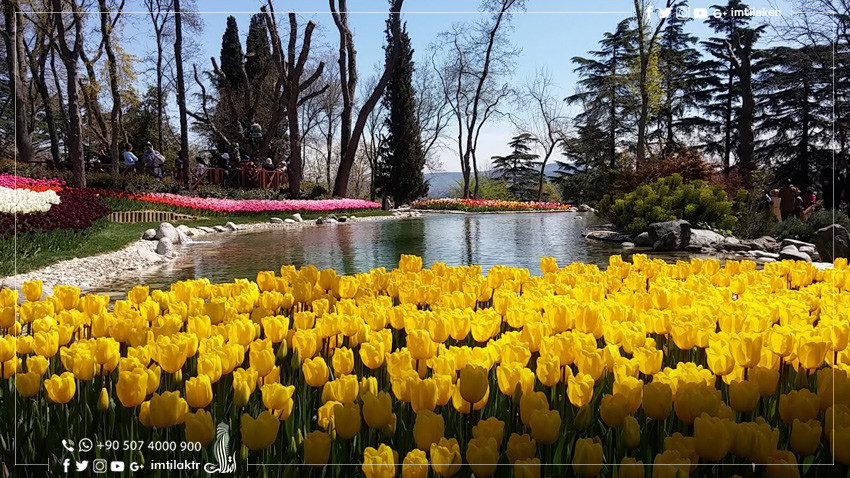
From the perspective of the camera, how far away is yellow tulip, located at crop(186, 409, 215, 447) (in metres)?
1.32

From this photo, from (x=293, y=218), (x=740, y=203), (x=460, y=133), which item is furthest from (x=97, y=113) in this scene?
(x=740, y=203)

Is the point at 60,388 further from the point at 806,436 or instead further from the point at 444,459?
the point at 806,436

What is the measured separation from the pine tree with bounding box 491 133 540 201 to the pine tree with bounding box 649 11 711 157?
13.6 meters

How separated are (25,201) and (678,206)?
1154 cm

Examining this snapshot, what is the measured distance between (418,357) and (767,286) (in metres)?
2.24

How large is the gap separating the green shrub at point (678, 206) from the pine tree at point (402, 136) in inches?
638

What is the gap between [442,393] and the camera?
1469 mm

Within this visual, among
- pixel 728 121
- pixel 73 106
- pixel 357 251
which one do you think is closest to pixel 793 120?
pixel 728 121

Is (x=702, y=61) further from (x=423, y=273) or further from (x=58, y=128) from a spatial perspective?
(x=58, y=128)

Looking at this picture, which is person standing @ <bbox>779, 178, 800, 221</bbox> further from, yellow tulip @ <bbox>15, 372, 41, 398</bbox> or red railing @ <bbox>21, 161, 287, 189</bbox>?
red railing @ <bbox>21, 161, 287, 189</bbox>

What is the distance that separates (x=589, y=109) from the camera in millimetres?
34906

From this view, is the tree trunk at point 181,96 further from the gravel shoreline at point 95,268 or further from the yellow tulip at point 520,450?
the yellow tulip at point 520,450

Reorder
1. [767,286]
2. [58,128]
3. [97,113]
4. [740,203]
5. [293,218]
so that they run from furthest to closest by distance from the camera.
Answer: [58,128], [97,113], [293,218], [740,203], [767,286]

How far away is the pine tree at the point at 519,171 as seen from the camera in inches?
1757
